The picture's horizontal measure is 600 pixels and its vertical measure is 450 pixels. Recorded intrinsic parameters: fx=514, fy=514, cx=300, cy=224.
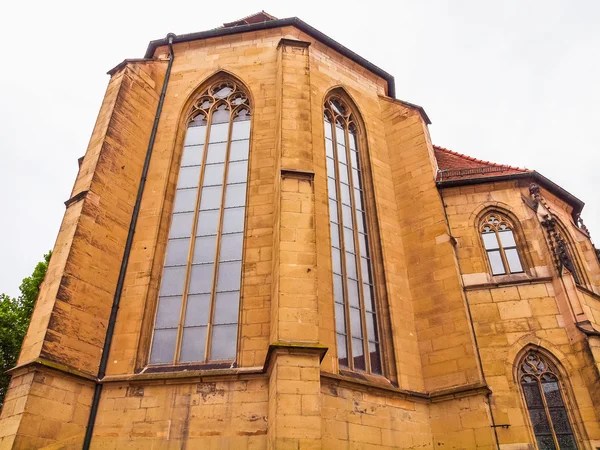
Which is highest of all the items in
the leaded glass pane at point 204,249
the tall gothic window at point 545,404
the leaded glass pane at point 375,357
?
the leaded glass pane at point 204,249

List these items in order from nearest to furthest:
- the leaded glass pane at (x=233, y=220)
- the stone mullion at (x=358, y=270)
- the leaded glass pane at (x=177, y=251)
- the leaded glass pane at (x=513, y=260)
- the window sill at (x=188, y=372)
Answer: the window sill at (x=188, y=372) < the stone mullion at (x=358, y=270) < the leaded glass pane at (x=177, y=251) < the leaded glass pane at (x=233, y=220) < the leaded glass pane at (x=513, y=260)

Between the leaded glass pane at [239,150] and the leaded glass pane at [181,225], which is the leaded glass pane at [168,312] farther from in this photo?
the leaded glass pane at [239,150]

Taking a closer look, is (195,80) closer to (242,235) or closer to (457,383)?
(242,235)

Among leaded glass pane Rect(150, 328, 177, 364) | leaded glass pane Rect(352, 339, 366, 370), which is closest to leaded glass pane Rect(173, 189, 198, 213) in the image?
leaded glass pane Rect(150, 328, 177, 364)

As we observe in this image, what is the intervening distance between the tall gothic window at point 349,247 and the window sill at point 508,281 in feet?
7.46

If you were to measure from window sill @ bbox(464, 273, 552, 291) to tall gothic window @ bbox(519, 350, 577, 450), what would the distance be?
59.4 inches

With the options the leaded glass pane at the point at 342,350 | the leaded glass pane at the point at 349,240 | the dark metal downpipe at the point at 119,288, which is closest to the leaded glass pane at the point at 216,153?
the dark metal downpipe at the point at 119,288

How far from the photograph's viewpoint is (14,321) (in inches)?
682

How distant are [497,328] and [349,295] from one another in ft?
10.3

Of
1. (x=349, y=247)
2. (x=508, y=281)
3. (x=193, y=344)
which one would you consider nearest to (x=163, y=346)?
(x=193, y=344)

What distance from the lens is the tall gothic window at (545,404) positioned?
9.17 metres

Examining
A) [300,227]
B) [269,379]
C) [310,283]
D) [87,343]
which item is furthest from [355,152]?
[87,343]

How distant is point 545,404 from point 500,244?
370cm

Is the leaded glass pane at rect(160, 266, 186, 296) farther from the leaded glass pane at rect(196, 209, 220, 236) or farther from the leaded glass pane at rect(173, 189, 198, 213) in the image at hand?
the leaded glass pane at rect(173, 189, 198, 213)
